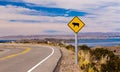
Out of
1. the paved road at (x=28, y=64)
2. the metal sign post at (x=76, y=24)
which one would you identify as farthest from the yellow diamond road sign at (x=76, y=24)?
the paved road at (x=28, y=64)

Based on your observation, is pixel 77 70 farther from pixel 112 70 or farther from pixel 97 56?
pixel 97 56

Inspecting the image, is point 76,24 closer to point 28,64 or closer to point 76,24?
point 76,24

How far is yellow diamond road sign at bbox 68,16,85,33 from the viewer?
74.2ft

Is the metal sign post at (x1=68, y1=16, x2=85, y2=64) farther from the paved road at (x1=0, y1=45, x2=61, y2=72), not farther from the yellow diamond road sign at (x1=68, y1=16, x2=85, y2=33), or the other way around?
the paved road at (x1=0, y1=45, x2=61, y2=72)

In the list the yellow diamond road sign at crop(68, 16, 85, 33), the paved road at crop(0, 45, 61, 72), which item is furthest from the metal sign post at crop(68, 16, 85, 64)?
the paved road at crop(0, 45, 61, 72)

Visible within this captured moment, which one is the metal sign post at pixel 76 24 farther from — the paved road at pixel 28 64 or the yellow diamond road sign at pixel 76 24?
the paved road at pixel 28 64

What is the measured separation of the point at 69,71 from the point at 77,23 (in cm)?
429

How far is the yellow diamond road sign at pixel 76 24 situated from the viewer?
2261cm

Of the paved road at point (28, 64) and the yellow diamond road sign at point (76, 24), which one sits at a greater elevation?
the yellow diamond road sign at point (76, 24)

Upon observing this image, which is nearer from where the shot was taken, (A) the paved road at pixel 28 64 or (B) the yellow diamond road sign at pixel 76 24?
(A) the paved road at pixel 28 64

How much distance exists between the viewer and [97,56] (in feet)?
105

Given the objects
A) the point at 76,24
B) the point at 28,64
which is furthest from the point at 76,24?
the point at 28,64

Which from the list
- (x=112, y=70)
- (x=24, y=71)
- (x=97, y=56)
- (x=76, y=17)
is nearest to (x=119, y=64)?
(x=112, y=70)

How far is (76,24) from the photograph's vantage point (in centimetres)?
2270
